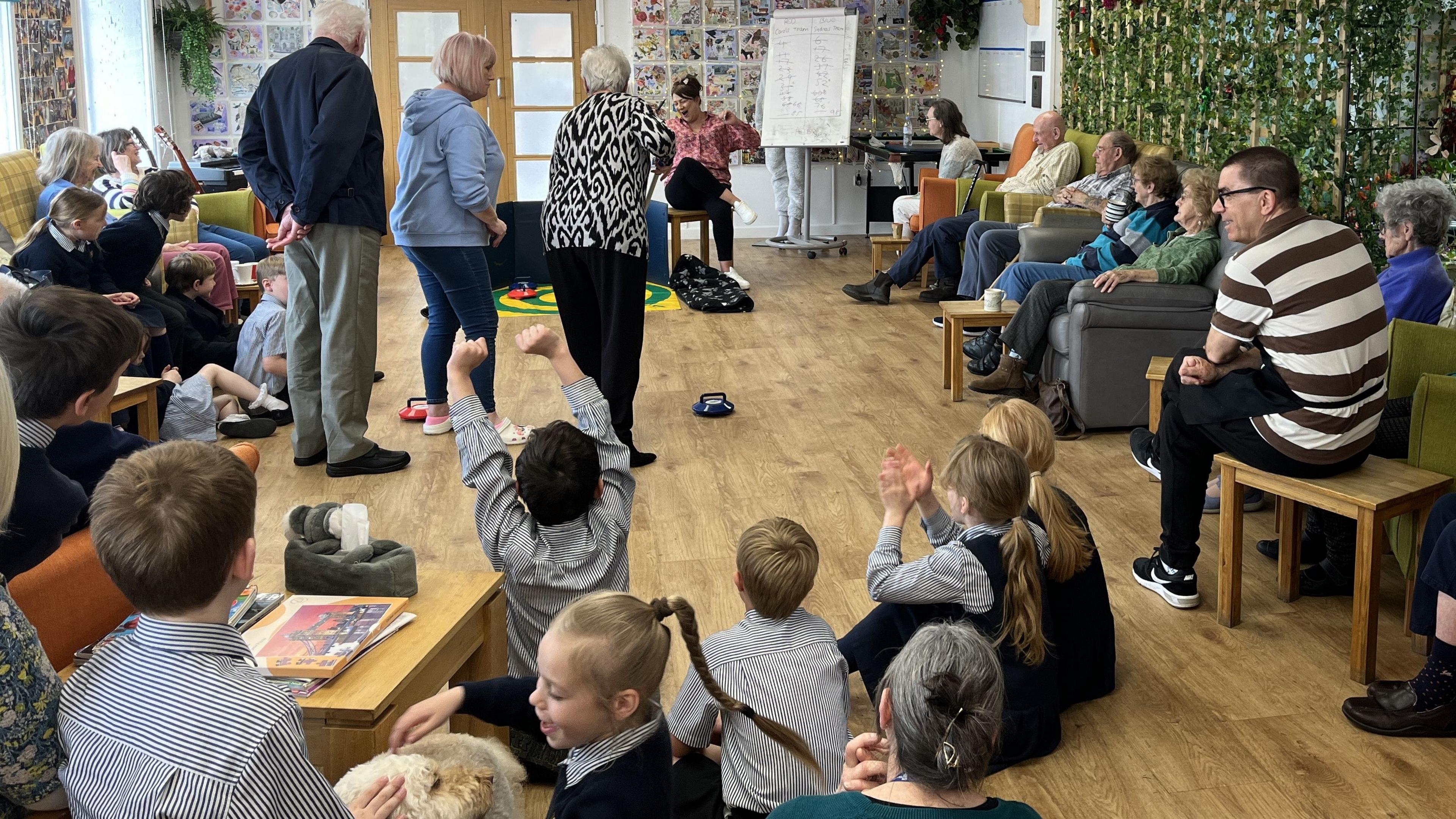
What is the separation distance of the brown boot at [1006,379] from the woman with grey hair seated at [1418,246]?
186cm

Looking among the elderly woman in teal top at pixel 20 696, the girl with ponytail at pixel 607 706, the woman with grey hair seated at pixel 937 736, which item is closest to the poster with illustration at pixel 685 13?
the girl with ponytail at pixel 607 706

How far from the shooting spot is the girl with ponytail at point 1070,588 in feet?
9.47

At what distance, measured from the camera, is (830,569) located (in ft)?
12.5

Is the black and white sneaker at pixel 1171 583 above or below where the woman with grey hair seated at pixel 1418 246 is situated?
below

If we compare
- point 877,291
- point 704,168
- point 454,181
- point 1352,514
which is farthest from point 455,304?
point 704,168

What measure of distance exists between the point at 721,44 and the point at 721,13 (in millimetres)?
251

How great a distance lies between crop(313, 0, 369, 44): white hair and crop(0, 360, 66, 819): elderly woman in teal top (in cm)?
292

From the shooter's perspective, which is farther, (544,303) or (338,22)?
(544,303)

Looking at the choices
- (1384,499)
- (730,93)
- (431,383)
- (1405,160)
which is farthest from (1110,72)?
(1384,499)

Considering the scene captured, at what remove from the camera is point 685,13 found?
10.7m

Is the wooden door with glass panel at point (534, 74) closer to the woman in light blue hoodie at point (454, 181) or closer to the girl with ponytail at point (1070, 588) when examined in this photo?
the woman in light blue hoodie at point (454, 181)

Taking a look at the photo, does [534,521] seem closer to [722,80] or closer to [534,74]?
[722,80]

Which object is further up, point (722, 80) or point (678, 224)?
point (722, 80)

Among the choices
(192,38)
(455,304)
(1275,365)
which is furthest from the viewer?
(192,38)
